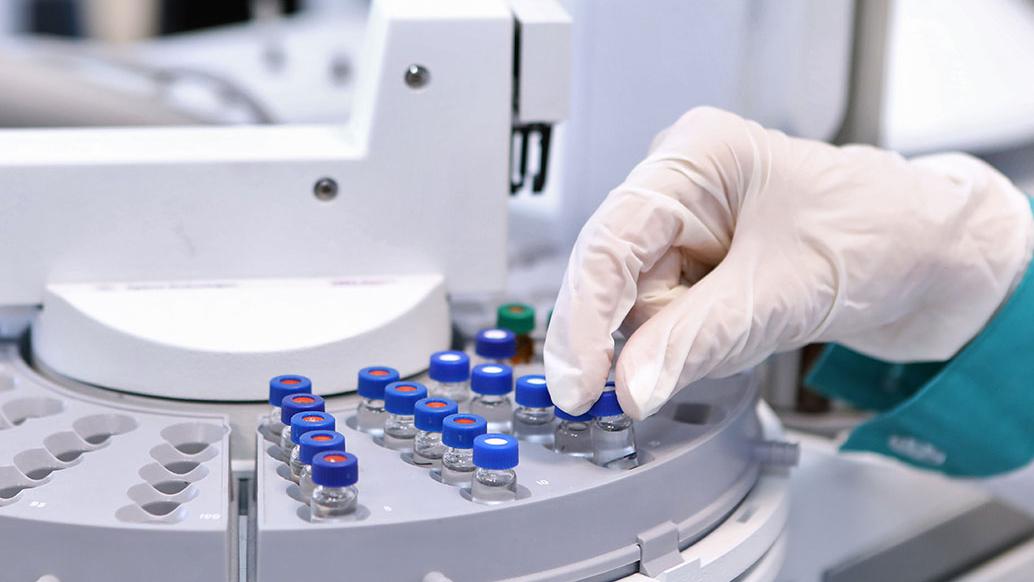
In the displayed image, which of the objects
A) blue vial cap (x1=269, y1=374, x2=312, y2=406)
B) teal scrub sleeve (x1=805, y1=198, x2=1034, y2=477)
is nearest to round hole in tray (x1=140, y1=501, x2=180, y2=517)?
blue vial cap (x1=269, y1=374, x2=312, y2=406)

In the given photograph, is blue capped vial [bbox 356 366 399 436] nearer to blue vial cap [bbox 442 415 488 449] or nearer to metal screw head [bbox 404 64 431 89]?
blue vial cap [bbox 442 415 488 449]

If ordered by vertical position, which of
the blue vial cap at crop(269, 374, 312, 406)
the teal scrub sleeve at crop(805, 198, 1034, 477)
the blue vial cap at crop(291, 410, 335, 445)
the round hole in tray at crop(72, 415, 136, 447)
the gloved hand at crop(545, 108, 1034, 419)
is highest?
the gloved hand at crop(545, 108, 1034, 419)

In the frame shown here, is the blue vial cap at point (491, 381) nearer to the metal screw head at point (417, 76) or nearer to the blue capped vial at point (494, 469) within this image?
the blue capped vial at point (494, 469)

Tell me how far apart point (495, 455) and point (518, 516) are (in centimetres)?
4

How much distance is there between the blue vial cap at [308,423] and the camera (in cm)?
70

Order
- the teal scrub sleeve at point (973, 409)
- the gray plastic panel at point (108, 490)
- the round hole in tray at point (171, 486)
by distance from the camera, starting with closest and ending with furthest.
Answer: the gray plastic panel at point (108, 490), the round hole in tray at point (171, 486), the teal scrub sleeve at point (973, 409)

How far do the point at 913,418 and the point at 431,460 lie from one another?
0.49 metres

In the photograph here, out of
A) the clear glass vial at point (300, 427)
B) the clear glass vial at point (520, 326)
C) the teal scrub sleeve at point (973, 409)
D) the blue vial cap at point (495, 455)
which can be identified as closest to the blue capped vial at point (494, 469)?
the blue vial cap at point (495, 455)

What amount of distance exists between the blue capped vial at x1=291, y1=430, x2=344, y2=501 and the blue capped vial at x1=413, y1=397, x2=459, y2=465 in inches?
2.3

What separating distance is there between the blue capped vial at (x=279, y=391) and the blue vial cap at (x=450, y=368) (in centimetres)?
9

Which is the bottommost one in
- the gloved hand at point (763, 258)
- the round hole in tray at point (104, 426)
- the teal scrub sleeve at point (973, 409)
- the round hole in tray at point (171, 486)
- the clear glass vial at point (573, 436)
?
the teal scrub sleeve at point (973, 409)

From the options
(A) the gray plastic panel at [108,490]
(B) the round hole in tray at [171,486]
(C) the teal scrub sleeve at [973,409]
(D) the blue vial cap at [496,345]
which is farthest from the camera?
(C) the teal scrub sleeve at [973,409]

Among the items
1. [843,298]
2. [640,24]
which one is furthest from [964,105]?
[843,298]

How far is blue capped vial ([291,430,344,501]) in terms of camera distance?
26.0 inches
